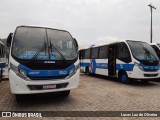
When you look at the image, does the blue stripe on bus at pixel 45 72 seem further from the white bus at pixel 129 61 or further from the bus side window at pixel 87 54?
the bus side window at pixel 87 54

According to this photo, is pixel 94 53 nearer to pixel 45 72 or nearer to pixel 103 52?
pixel 103 52

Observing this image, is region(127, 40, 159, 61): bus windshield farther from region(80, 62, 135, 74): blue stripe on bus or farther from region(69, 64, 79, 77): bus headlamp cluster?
region(69, 64, 79, 77): bus headlamp cluster

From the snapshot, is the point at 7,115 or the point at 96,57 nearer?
the point at 7,115

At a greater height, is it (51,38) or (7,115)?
(51,38)

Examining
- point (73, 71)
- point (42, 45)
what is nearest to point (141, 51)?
point (73, 71)

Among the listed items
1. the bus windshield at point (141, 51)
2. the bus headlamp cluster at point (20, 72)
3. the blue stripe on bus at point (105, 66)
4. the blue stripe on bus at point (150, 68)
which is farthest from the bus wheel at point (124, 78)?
the bus headlamp cluster at point (20, 72)

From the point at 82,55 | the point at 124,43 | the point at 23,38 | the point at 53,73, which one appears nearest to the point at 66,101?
the point at 53,73

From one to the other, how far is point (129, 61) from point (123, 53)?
88cm

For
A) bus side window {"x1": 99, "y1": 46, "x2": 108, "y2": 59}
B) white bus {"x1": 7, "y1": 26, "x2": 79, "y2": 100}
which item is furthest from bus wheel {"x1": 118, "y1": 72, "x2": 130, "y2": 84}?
white bus {"x1": 7, "y1": 26, "x2": 79, "y2": 100}

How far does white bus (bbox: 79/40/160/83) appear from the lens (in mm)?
10062

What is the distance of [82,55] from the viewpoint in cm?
1892

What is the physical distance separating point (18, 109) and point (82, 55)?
1353 centimetres

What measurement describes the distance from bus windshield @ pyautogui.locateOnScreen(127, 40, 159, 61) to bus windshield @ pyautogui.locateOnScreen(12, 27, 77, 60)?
483 centimetres

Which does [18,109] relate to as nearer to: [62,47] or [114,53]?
[62,47]
